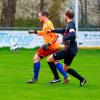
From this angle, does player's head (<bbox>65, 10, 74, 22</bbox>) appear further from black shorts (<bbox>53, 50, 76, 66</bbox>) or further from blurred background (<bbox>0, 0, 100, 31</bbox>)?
blurred background (<bbox>0, 0, 100, 31</bbox>)

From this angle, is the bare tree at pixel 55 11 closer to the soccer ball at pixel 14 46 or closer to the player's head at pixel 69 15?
the soccer ball at pixel 14 46

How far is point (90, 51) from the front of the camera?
30656 mm

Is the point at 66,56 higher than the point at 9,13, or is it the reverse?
the point at 66,56

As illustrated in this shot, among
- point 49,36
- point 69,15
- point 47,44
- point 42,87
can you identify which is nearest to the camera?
point 42,87

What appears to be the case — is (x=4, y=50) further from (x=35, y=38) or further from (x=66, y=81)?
(x=66, y=81)

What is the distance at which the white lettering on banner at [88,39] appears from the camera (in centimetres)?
3180

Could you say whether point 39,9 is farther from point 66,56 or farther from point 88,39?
point 66,56

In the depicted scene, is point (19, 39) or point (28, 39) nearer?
point (19, 39)

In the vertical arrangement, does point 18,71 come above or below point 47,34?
below

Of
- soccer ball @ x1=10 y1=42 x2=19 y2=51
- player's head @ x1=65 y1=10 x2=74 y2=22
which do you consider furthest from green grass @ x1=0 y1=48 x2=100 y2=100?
soccer ball @ x1=10 y1=42 x2=19 y2=51

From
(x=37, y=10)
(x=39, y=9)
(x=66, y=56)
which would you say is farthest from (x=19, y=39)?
(x=37, y=10)

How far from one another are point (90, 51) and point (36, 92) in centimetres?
1795

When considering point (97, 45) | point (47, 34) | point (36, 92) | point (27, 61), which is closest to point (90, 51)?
point (97, 45)

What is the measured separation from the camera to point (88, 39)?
31984 mm
